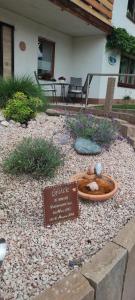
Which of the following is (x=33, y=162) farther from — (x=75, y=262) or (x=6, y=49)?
(x=6, y=49)

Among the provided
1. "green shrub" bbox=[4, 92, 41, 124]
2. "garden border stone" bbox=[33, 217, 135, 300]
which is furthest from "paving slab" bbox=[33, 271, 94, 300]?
"green shrub" bbox=[4, 92, 41, 124]

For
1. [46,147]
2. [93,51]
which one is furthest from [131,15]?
[46,147]

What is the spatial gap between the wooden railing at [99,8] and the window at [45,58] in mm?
1777

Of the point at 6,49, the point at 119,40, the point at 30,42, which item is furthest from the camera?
the point at 119,40

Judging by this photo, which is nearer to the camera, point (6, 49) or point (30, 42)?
point (6, 49)

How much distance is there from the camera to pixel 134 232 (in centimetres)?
195

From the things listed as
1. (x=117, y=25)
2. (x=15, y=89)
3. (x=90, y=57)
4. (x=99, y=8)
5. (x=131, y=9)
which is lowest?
(x=15, y=89)

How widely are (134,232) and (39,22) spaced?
8203 mm

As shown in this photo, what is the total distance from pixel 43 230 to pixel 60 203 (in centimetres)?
22

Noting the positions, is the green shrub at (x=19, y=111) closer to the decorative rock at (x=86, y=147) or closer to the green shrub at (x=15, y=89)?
the green shrub at (x=15, y=89)

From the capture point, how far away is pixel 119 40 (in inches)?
376

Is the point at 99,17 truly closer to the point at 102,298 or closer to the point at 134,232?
the point at 134,232

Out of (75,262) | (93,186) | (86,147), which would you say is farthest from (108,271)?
(86,147)

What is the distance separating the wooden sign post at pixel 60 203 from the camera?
1848 millimetres
